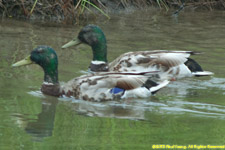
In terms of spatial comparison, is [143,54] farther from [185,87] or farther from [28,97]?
[28,97]

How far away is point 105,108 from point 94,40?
8.57 ft

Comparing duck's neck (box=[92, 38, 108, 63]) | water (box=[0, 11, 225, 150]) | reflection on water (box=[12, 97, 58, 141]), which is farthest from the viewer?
duck's neck (box=[92, 38, 108, 63])

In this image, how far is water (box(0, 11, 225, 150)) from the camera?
→ 6.19 meters

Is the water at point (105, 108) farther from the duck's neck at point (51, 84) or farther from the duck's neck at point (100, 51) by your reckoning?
the duck's neck at point (100, 51)

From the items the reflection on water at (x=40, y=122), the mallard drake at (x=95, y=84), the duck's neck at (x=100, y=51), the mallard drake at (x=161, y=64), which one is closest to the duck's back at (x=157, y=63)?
the mallard drake at (x=161, y=64)

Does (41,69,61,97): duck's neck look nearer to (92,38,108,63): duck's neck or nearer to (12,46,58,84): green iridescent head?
(12,46,58,84): green iridescent head

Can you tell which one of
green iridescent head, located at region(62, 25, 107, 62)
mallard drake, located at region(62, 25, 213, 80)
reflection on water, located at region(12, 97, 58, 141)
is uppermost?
green iridescent head, located at region(62, 25, 107, 62)

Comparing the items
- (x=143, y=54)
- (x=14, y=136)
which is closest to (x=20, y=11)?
(x=143, y=54)

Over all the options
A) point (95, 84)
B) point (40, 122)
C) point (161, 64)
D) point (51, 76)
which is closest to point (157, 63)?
point (161, 64)

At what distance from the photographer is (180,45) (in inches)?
475

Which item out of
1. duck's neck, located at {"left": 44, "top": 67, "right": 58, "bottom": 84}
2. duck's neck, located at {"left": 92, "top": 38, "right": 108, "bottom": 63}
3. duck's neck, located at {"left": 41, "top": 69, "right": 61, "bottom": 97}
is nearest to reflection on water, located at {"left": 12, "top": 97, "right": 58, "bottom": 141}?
duck's neck, located at {"left": 41, "top": 69, "right": 61, "bottom": 97}

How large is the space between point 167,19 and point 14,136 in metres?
9.81

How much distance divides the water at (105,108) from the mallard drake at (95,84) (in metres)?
0.11

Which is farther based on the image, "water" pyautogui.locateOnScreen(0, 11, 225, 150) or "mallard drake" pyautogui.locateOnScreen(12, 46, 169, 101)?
"mallard drake" pyautogui.locateOnScreen(12, 46, 169, 101)
